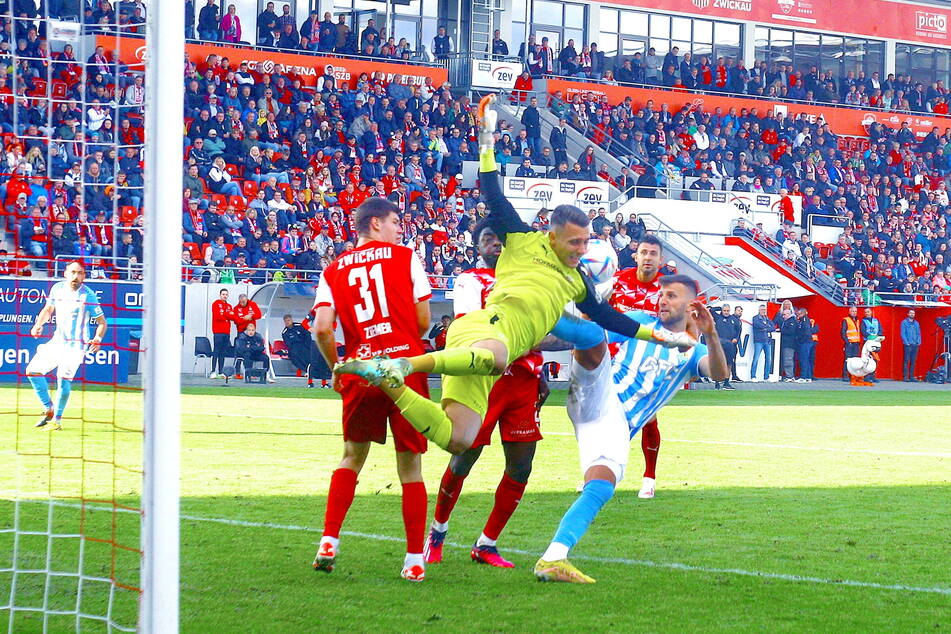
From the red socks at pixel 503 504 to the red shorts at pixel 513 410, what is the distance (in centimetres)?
25

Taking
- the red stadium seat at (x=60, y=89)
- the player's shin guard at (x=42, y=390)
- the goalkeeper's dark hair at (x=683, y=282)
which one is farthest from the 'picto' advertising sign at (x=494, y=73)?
the red stadium seat at (x=60, y=89)

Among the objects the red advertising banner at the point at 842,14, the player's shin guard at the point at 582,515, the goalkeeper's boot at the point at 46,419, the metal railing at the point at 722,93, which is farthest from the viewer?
the red advertising banner at the point at 842,14

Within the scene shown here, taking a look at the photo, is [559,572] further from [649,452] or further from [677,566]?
[649,452]

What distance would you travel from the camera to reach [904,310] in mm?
34344

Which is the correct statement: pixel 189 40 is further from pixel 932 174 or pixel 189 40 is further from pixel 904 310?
pixel 932 174

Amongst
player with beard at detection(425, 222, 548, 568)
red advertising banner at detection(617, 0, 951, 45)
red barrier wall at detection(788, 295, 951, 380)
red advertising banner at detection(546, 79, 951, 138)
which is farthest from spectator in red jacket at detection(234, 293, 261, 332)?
red advertising banner at detection(617, 0, 951, 45)

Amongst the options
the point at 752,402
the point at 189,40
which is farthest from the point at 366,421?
the point at 189,40

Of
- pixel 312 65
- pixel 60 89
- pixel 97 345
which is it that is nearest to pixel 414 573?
pixel 97 345

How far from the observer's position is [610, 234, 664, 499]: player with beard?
10.3 metres

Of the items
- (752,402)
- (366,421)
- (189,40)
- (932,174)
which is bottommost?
(752,402)

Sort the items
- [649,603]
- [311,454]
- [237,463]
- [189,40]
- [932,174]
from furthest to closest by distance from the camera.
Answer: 1. [932,174]
2. [189,40]
3. [311,454]
4. [237,463]
5. [649,603]

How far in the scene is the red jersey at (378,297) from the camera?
7.02m

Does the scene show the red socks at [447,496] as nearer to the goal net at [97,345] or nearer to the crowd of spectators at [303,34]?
the goal net at [97,345]

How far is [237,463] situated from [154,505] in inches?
282
